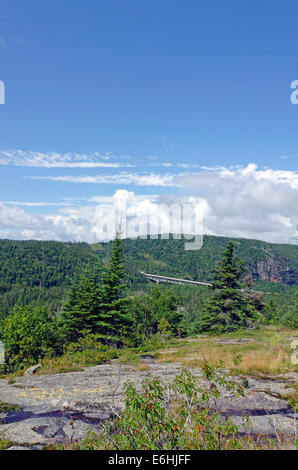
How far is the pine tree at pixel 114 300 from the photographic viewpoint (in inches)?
1244

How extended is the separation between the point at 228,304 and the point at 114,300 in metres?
13.8

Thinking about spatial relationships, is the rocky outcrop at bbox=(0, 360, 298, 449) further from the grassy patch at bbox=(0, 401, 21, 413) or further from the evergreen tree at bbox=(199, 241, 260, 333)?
the evergreen tree at bbox=(199, 241, 260, 333)

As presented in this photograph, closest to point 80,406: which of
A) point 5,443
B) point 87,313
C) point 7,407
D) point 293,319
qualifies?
point 7,407

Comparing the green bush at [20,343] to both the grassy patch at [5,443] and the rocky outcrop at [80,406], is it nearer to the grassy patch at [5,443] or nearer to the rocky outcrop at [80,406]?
the rocky outcrop at [80,406]

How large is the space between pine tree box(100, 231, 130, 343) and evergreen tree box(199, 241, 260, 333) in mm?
10491

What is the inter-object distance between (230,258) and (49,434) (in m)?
32.5

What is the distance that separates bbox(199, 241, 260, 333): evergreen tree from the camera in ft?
115

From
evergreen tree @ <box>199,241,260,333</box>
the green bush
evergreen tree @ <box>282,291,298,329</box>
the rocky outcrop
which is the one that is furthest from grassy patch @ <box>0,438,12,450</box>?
evergreen tree @ <box>282,291,298,329</box>

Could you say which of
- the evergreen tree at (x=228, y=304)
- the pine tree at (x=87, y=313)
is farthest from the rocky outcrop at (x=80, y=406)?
the evergreen tree at (x=228, y=304)

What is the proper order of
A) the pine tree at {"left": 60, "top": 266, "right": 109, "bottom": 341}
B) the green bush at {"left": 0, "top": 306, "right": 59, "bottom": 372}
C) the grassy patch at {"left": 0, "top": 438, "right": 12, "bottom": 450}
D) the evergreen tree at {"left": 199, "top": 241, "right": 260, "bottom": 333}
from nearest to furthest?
the grassy patch at {"left": 0, "top": 438, "right": 12, "bottom": 450}
the green bush at {"left": 0, "top": 306, "right": 59, "bottom": 372}
the pine tree at {"left": 60, "top": 266, "right": 109, "bottom": 341}
the evergreen tree at {"left": 199, "top": 241, "right": 260, "bottom": 333}

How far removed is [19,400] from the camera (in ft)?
29.7

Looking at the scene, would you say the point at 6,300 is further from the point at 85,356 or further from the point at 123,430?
the point at 123,430

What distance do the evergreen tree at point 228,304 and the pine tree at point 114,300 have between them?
10.5m
